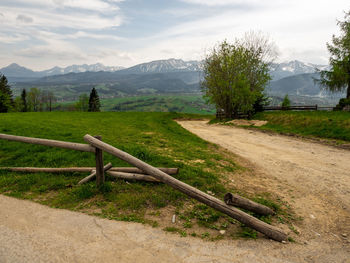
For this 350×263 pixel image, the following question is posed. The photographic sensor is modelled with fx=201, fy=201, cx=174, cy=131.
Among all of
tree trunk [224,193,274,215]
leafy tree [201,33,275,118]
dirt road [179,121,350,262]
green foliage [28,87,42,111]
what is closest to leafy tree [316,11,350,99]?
leafy tree [201,33,275,118]

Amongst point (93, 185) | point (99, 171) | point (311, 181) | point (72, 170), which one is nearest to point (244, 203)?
point (99, 171)

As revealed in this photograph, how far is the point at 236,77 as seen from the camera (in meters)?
33.2

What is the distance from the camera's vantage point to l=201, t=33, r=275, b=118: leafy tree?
33.0 meters

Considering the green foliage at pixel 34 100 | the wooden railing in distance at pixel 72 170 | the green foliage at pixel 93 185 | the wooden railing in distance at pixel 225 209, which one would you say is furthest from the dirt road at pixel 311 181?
the green foliage at pixel 34 100

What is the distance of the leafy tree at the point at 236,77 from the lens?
33.0 m

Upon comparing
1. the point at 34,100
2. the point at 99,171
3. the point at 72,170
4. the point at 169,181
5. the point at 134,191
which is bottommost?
the point at 134,191

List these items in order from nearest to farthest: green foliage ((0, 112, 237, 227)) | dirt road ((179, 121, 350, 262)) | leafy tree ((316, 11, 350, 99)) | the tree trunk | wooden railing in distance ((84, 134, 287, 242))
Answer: wooden railing in distance ((84, 134, 287, 242)) < the tree trunk < dirt road ((179, 121, 350, 262)) < green foliage ((0, 112, 237, 227)) < leafy tree ((316, 11, 350, 99))

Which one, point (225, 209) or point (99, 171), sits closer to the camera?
point (225, 209)

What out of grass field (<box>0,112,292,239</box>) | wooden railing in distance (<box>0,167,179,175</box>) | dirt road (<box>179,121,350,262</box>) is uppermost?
wooden railing in distance (<box>0,167,179,175</box>)

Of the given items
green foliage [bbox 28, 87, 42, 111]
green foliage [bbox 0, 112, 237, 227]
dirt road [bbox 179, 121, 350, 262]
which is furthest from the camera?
green foliage [bbox 28, 87, 42, 111]

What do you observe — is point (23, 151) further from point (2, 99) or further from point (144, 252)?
point (2, 99)

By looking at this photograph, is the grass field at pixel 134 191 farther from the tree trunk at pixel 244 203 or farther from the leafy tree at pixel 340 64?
the leafy tree at pixel 340 64

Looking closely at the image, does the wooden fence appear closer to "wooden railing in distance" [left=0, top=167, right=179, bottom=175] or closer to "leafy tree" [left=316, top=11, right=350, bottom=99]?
"wooden railing in distance" [left=0, top=167, right=179, bottom=175]

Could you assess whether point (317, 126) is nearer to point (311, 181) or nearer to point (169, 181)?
point (311, 181)
